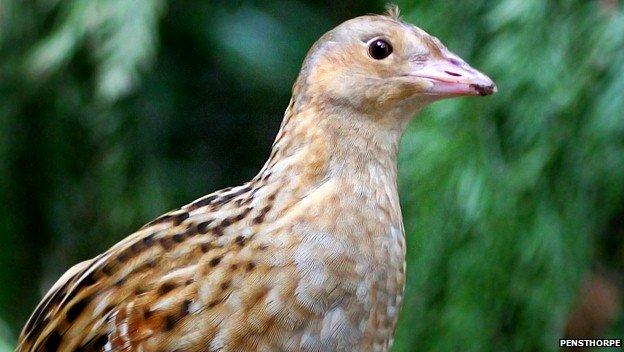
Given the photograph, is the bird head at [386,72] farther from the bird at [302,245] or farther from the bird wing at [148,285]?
the bird wing at [148,285]

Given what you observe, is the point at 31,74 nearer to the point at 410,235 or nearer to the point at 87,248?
the point at 87,248

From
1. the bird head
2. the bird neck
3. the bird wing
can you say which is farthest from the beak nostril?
the bird wing

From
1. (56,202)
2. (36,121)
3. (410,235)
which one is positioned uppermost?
(36,121)

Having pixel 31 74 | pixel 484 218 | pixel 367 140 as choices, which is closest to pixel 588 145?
pixel 484 218

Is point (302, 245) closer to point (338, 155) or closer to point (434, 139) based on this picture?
point (338, 155)

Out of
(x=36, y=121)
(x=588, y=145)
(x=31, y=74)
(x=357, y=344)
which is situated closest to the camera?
→ (x=357, y=344)

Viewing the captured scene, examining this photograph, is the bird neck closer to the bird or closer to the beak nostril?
the bird

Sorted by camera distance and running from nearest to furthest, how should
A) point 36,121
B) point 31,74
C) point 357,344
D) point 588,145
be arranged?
point 357,344 < point 588,145 < point 31,74 < point 36,121
